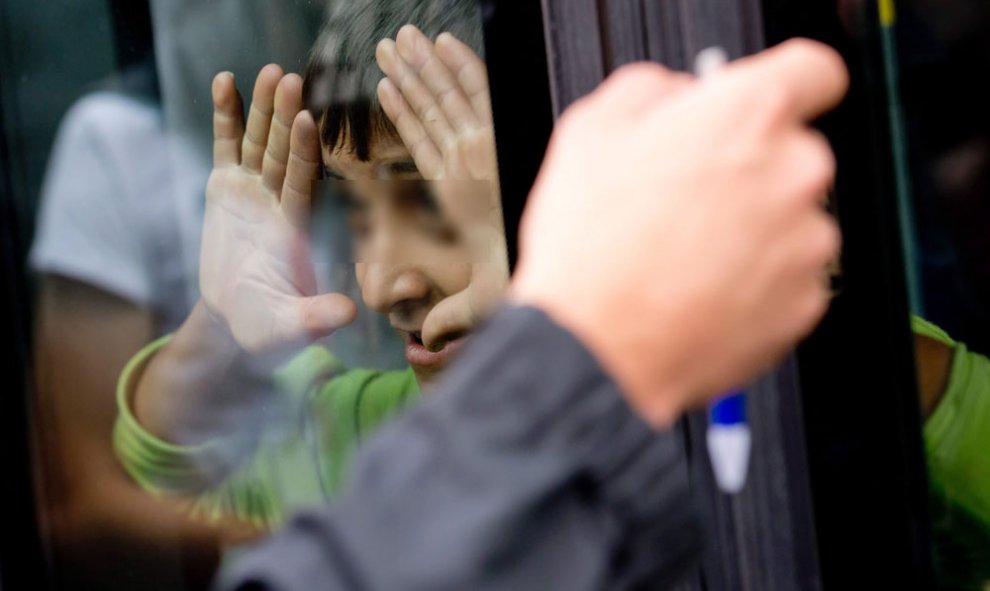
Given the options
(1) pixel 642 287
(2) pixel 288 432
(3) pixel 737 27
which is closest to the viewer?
(1) pixel 642 287

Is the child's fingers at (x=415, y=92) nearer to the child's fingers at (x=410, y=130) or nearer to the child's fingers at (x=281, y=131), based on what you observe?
the child's fingers at (x=410, y=130)

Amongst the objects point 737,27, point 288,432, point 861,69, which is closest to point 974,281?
point 861,69

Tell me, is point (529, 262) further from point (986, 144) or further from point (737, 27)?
point (986, 144)

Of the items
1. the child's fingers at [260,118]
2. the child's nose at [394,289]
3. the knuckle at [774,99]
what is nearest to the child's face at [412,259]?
the child's nose at [394,289]

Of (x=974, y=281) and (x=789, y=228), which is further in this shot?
(x=974, y=281)

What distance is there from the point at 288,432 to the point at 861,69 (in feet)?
2.91

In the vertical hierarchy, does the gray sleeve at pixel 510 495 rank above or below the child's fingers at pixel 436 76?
below

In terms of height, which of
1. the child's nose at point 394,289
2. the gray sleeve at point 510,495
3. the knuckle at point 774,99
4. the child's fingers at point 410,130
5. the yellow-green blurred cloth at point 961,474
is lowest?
the yellow-green blurred cloth at point 961,474

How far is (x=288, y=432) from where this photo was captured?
60.1 inches

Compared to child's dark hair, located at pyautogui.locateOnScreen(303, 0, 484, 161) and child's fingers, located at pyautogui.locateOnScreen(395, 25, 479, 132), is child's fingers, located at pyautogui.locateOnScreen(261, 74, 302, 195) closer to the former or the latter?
child's dark hair, located at pyautogui.locateOnScreen(303, 0, 484, 161)

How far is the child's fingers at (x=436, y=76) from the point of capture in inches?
51.8

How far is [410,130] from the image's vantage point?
4.41 ft

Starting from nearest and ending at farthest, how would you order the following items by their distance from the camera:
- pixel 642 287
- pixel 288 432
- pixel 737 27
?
pixel 642 287, pixel 737 27, pixel 288 432

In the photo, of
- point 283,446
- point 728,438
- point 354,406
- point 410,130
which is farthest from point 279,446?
point 728,438
